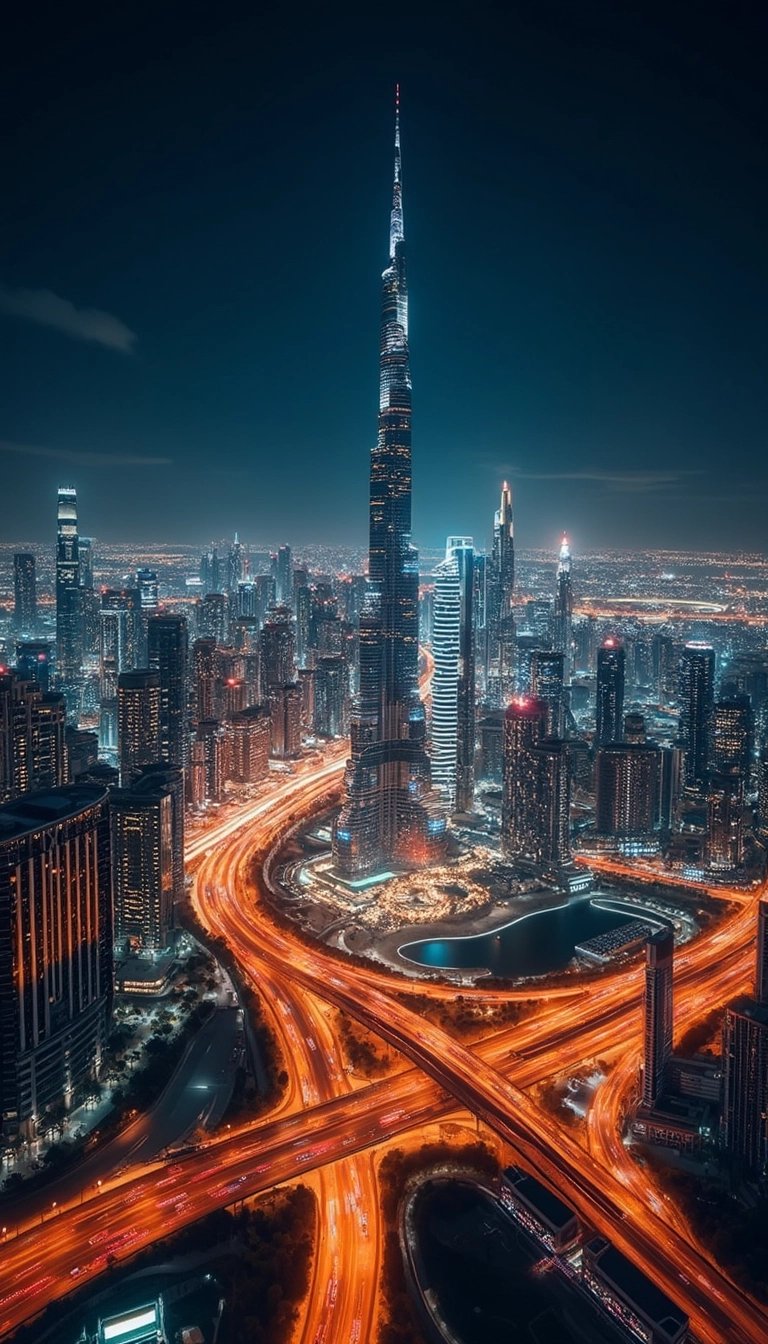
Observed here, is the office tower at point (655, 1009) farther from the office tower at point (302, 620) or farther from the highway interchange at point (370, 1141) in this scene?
the office tower at point (302, 620)

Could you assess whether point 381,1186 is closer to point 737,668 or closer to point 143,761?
point 143,761

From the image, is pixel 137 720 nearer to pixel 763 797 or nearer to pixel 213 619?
pixel 763 797

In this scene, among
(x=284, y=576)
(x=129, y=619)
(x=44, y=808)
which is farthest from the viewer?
(x=284, y=576)

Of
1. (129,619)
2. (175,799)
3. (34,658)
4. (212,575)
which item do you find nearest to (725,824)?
(175,799)

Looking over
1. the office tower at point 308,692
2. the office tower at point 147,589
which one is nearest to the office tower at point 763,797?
the office tower at point 308,692

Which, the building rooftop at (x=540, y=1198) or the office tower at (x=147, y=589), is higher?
the office tower at (x=147, y=589)
